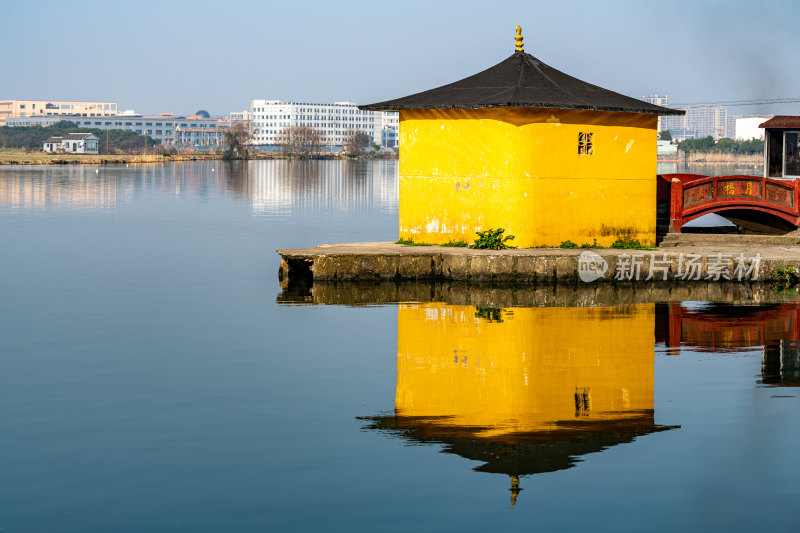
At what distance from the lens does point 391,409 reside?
12.7 m

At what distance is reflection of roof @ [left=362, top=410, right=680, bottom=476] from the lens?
10.4m

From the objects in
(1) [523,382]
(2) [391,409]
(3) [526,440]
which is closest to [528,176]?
(1) [523,382]

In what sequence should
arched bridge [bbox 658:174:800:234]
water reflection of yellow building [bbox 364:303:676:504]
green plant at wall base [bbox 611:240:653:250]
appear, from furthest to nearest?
arched bridge [bbox 658:174:800:234]
green plant at wall base [bbox 611:240:653:250]
water reflection of yellow building [bbox 364:303:676:504]

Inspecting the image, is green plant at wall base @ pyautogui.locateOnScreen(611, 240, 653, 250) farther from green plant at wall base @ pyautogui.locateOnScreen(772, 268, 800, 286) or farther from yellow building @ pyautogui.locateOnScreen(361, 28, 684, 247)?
green plant at wall base @ pyautogui.locateOnScreen(772, 268, 800, 286)

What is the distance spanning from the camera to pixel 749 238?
27.8m

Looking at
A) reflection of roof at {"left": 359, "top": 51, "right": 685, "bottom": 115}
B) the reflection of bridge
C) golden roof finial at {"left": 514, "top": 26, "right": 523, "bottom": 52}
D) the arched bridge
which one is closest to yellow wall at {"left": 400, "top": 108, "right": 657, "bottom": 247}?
reflection of roof at {"left": 359, "top": 51, "right": 685, "bottom": 115}

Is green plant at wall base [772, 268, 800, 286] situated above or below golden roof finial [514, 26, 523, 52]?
below

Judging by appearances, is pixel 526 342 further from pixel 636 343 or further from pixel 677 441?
pixel 677 441

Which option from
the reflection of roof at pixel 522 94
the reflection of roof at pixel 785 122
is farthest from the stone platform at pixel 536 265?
the reflection of roof at pixel 785 122

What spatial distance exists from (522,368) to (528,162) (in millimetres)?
10123

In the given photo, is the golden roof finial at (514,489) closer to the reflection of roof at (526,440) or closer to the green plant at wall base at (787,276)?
the reflection of roof at (526,440)

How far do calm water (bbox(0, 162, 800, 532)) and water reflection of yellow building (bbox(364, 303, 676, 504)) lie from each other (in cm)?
5

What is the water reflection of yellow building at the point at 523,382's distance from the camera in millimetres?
11195

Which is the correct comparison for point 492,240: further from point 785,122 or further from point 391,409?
point 391,409
